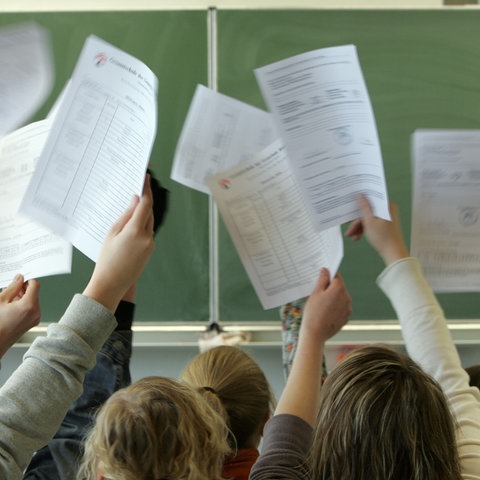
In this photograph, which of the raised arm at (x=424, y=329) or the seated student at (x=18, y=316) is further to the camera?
the raised arm at (x=424, y=329)

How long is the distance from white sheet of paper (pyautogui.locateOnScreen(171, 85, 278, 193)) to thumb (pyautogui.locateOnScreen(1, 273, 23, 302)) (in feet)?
1.66

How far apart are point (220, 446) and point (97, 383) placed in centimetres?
49

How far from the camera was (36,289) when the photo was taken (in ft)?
3.74

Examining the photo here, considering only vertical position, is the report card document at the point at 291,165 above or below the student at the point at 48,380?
above

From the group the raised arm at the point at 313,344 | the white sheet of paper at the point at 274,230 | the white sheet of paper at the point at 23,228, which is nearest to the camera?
the raised arm at the point at 313,344

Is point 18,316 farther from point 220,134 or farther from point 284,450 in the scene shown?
point 220,134

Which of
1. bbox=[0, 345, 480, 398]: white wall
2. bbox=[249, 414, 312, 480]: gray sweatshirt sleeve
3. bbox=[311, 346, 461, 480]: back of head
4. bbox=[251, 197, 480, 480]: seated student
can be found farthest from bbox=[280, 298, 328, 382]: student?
bbox=[0, 345, 480, 398]: white wall

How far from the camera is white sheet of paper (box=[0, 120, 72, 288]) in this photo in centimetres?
123

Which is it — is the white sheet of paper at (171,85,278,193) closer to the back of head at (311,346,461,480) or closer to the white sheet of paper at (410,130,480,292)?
the white sheet of paper at (410,130,480,292)

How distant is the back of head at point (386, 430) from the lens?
90 centimetres

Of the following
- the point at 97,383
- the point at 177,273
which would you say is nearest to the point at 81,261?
the point at 177,273

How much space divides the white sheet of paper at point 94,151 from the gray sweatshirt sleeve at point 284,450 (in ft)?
1.37

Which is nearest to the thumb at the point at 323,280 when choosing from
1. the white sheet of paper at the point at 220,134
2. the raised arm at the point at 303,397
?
the raised arm at the point at 303,397

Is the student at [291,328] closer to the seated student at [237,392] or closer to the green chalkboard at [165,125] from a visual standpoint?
the seated student at [237,392]
